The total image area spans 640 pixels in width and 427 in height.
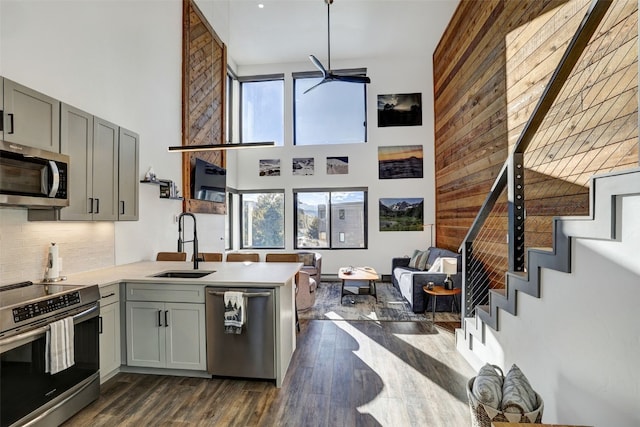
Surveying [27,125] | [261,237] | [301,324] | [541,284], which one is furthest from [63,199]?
[261,237]

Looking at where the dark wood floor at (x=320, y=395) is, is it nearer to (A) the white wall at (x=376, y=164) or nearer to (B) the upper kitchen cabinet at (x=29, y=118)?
(B) the upper kitchen cabinet at (x=29, y=118)

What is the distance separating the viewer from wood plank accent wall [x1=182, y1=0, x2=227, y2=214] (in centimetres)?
481

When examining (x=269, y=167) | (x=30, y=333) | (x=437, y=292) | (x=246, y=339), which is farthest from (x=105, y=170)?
(x=269, y=167)

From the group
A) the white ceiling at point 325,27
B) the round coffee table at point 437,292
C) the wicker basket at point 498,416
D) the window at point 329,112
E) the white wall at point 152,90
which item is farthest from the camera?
the window at point 329,112

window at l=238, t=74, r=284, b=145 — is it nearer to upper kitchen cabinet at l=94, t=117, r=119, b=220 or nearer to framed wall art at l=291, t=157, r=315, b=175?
framed wall art at l=291, t=157, r=315, b=175

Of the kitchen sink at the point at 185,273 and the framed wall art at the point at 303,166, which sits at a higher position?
the framed wall art at the point at 303,166

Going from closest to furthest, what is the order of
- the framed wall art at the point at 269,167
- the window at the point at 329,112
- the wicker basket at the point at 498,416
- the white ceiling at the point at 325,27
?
the wicker basket at the point at 498,416 < the white ceiling at the point at 325,27 < the window at the point at 329,112 < the framed wall art at the point at 269,167

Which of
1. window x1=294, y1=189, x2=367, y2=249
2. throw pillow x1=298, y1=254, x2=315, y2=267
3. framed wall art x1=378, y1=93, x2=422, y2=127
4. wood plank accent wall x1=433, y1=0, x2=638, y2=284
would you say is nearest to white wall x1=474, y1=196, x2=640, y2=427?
wood plank accent wall x1=433, y1=0, x2=638, y2=284

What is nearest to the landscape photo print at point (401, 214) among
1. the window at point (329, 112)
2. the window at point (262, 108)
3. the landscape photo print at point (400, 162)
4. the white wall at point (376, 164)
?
the white wall at point (376, 164)

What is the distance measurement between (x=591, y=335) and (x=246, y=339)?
2334mm

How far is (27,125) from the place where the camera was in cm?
210

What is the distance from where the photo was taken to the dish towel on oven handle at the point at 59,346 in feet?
6.17

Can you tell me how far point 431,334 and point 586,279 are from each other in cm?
246

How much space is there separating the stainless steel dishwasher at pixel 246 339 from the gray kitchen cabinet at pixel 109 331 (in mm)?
850
